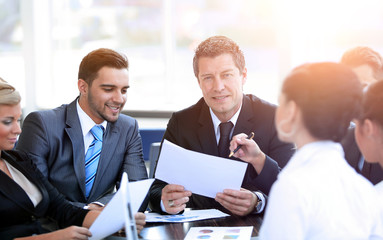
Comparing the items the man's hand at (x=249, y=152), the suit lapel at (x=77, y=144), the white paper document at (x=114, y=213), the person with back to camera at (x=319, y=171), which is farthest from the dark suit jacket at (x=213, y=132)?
the person with back to camera at (x=319, y=171)

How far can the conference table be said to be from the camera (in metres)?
2.01

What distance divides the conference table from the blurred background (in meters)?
2.88

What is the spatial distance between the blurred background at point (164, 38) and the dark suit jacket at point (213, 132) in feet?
7.43

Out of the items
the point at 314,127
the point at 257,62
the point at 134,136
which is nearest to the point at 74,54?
the point at 257,62

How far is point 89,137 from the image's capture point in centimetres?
280

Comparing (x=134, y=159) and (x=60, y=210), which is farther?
(x=134, y=159)

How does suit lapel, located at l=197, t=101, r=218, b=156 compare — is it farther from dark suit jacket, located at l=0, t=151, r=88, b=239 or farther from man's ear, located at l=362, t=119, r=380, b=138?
man's ear, located at l=362, t=119, r=380, b=138

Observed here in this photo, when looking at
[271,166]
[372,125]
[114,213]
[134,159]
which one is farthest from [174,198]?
[372,125]

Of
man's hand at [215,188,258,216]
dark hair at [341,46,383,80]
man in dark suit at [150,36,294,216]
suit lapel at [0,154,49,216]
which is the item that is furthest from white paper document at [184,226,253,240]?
dark hair at [341,46,383,80]

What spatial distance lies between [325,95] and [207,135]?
1.34m

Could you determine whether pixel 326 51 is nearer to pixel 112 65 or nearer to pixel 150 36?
pixel 150 36

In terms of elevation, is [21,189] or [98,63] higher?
[98,63]

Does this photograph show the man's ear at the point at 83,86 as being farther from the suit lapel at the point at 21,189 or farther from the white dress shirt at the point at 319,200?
the white dress shirt at the point at 319,200

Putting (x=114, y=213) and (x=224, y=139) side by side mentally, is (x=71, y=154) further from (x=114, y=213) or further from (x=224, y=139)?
(x=114, y=213)
